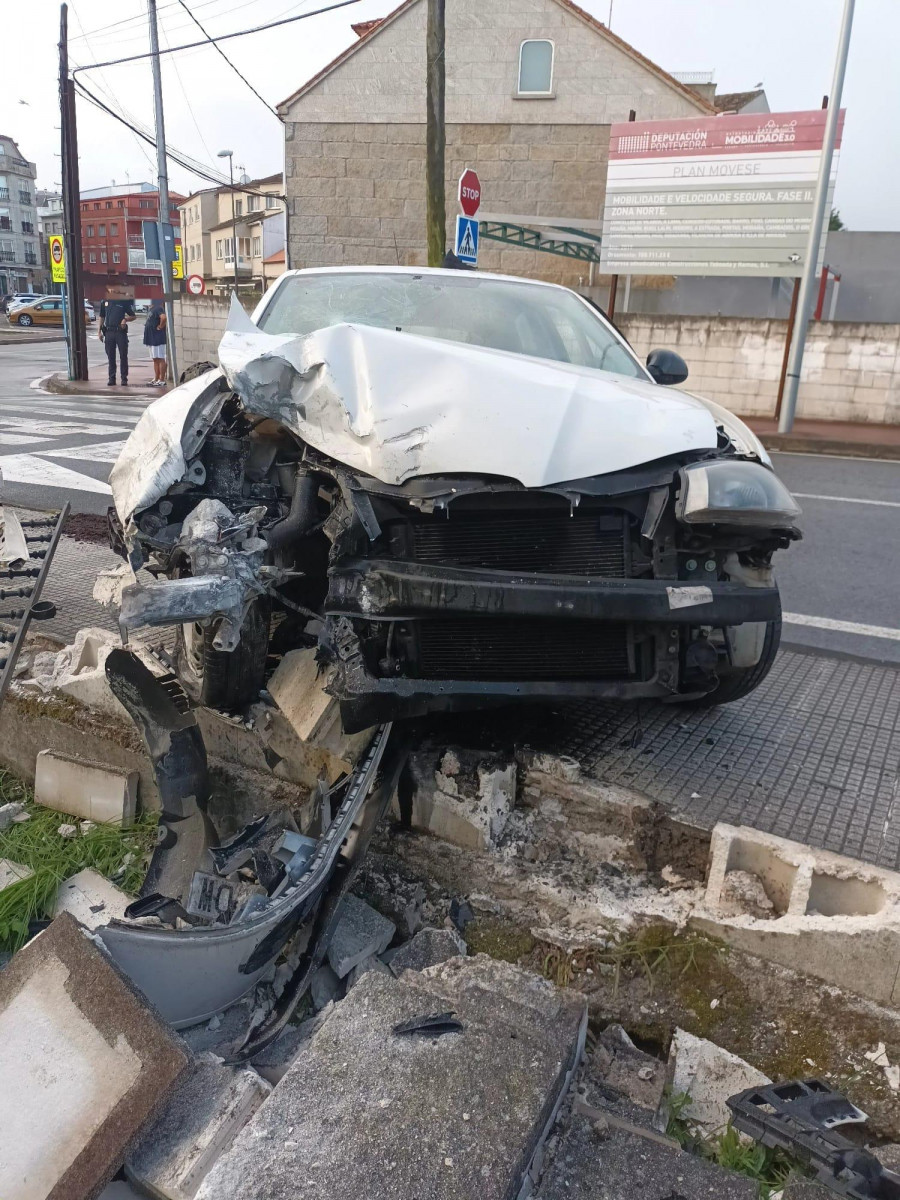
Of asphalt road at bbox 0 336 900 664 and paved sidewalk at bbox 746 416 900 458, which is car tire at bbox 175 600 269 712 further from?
paved sidewalk at bbox 746 416 900 458

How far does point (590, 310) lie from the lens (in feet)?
14.5

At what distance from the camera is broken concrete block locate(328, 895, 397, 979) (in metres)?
2.60

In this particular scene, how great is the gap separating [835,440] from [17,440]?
10.8 m

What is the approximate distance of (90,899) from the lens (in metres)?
3.01

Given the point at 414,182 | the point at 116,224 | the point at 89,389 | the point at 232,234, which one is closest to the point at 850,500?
the point at 414,182

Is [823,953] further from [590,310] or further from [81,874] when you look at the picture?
[590,310]

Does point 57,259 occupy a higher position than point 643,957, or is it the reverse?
point 57,259

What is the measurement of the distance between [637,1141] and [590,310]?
12.2 ft

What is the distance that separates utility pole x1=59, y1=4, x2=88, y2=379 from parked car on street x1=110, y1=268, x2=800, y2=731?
60.4 ft

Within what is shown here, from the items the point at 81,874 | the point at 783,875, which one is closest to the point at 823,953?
the point at 783,875

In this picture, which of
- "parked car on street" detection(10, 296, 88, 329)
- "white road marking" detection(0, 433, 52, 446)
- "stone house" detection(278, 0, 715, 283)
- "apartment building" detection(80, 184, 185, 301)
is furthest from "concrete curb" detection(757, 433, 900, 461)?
"apartment building" detection(80, 184, 185, 301)

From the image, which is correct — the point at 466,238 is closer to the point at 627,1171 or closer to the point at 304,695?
the point at 304,695

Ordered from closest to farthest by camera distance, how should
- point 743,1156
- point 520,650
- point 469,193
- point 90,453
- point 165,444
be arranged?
point 743,1156, point 520,650, point 165,444, point 90,453, point 469,193

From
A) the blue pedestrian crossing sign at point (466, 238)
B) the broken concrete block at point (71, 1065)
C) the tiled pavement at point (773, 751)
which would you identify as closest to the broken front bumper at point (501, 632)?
the tiled pavement at point (773, 751)
